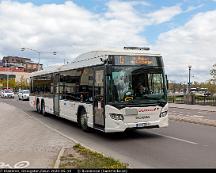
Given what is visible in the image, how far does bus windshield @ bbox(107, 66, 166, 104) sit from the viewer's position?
555 inches

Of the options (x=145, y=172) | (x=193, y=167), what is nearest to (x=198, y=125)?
(x=193, y=167)

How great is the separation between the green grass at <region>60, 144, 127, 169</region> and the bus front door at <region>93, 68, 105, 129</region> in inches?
134

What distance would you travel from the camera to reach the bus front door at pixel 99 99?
14444 mm

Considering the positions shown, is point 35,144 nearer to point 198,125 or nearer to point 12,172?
point 12,172

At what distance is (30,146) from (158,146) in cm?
384

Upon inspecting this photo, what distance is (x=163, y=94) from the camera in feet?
48.6

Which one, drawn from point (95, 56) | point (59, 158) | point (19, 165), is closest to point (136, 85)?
point (95, 56)

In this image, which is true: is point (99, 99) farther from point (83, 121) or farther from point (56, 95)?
point (56, 95)

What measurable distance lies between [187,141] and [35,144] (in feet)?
16.1

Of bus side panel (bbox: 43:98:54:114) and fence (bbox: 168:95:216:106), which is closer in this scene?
bus side panel (bbox: 43:98:54:114)

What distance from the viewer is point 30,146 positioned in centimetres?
1235

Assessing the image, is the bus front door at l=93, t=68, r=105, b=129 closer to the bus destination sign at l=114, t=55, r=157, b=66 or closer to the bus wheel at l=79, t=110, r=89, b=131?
the bus destination sign at l=114, t=55, r=157, b=66

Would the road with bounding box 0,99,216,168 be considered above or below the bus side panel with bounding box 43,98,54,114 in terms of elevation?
below

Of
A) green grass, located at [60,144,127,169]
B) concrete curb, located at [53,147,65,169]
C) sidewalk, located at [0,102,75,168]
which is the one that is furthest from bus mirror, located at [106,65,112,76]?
green grass, located at [60,144,127,169]
